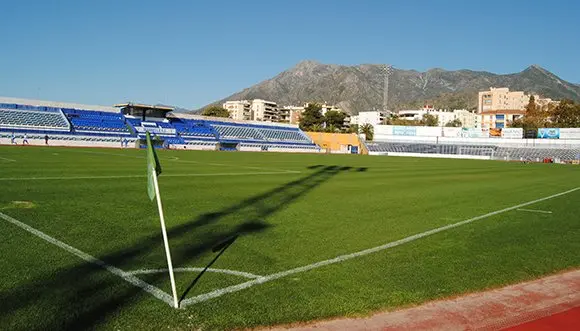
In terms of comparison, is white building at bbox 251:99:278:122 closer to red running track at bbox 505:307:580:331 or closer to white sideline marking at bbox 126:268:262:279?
white sideline marking at bbox 126:268:262:279

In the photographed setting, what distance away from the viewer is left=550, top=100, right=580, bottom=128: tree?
110325 mm

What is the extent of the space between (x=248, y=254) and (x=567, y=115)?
418ft

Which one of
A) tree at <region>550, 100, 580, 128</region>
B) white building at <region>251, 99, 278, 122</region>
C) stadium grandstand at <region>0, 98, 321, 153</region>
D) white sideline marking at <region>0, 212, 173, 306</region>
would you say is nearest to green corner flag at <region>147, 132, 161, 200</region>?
white sideline marking at <region>0, 212, 173, 306</region>

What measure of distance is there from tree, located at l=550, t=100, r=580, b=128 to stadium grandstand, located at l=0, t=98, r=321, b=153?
228 ft

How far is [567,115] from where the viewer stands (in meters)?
112

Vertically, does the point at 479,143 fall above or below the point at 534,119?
below

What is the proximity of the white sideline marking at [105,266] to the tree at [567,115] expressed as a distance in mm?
126997

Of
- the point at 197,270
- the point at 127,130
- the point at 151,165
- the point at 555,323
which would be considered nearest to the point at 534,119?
the point at 127,130

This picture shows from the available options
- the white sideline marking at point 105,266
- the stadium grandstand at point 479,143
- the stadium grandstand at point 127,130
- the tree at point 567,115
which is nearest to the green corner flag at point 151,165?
the white sideline marking at point 105,266

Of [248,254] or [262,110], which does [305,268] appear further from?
[262,110]

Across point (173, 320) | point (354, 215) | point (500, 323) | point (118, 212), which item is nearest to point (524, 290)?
point (500, 323)

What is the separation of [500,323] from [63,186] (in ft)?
42.2

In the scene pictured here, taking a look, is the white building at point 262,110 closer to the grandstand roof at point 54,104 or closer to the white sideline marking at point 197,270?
the grandstand roof at point 54,104

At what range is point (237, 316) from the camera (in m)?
4.50
